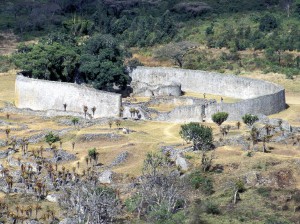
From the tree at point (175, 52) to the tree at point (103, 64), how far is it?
13.4 meters

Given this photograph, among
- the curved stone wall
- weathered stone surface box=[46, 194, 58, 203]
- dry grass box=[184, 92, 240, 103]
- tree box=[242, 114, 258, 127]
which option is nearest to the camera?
weathered stone surface box=[46, 194, 58, 203]

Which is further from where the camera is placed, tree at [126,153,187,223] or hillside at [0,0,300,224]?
hillside at [0,0,300,224]

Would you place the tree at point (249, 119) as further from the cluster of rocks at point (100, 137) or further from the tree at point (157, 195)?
the tree at point (157, 195)

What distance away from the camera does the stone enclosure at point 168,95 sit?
70.9 metres

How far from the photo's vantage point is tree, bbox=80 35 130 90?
8131cm

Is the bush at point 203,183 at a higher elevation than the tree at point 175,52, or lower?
lower

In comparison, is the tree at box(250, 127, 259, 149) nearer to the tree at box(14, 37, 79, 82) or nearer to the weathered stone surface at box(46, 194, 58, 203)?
the weathered stone surface at box(46, 194, 58, 203)

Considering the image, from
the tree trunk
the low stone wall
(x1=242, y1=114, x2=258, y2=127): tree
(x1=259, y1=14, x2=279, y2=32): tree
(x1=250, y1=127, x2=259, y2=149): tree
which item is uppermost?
(x1=259, y1=14, x2=279, y2=32): tree

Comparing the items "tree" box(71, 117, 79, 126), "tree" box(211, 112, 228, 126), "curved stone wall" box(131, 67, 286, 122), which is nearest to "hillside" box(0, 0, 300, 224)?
"tree" box(71, 117, 79, 126)

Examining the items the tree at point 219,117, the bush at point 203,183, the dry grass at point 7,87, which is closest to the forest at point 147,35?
the dry grass at point 7,87

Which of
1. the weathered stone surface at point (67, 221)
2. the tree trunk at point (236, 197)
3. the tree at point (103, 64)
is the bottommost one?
the weathered stone surface at point (67, 221)

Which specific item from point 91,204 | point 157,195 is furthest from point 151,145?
point 91,204

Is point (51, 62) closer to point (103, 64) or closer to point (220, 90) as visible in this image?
point (103, 64)

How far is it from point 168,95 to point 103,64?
657cm
